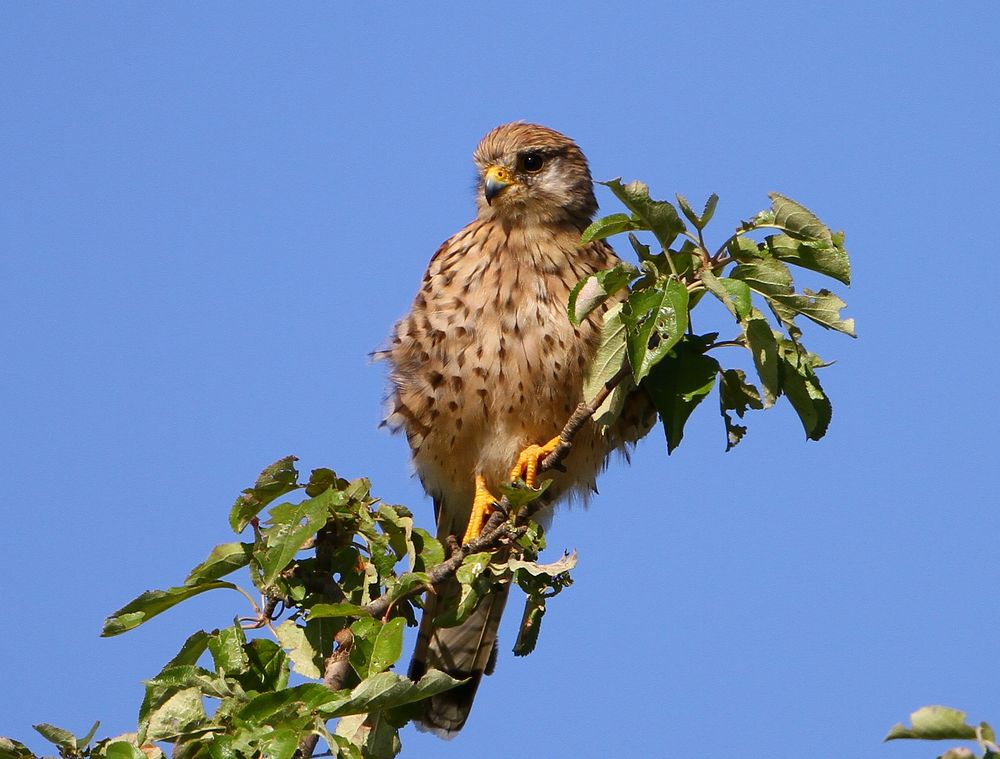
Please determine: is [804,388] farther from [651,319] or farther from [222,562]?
[222,562]

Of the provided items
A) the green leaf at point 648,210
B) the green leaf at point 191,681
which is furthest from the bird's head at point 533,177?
the green leaf at point 191,681

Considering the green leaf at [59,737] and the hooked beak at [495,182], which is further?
the hooked beak at [495,182]

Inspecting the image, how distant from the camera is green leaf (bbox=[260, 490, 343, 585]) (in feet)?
11.7

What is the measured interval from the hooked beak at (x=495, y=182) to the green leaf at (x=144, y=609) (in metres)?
2.17

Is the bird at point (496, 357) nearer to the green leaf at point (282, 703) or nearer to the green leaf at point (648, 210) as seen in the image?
the green leaf at point (648, 210)

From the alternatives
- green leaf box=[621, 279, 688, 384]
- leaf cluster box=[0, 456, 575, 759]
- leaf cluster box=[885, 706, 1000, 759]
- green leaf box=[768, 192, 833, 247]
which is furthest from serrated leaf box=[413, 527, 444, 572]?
leaf cluster box=[885, 706, 1000, 759]

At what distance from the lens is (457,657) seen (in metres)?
5.32

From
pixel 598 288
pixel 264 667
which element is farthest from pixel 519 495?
pixel 264 667

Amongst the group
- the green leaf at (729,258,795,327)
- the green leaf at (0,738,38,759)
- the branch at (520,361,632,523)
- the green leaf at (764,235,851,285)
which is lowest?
the green leaf at (0,738,38,759)

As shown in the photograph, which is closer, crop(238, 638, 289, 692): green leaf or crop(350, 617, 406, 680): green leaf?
crop(350, 617, 406, 680): green leaf

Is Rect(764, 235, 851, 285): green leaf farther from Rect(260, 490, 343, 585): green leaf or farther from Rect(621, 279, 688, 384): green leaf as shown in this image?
Rect(260, 490, 343, 585): green leaf

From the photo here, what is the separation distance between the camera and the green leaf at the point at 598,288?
3531 mm

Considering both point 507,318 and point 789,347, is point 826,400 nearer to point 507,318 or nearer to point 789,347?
point 789,347

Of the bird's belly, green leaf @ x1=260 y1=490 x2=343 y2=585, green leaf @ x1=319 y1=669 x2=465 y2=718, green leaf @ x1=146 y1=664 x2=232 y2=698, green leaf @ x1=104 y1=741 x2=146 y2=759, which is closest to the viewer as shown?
green leaf @ x1=319 y1=669 x2=465 y2=718
